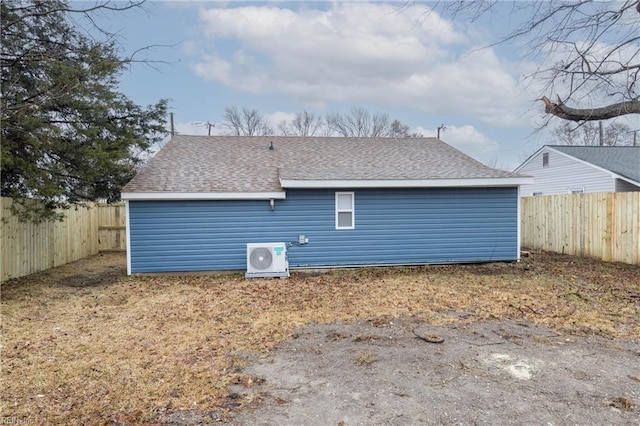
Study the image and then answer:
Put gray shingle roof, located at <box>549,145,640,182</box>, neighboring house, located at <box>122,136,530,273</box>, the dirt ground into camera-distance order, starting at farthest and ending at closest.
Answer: gray shingle roof, located at <box>549,145,640,182</box>, neighboring house, located at <box>122,136,530,273</box>, the dirt ground

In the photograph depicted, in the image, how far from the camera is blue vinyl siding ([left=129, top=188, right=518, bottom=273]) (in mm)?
9086

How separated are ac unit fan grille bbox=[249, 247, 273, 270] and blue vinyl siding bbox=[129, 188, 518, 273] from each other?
67 cm

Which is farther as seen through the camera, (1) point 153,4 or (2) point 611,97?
(2) point 611,97

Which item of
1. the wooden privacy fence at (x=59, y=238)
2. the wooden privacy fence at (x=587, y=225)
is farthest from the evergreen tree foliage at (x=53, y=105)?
the wooden privacy fence at (x=587, y=225)

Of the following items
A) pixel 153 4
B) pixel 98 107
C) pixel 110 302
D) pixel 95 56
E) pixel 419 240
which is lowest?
pixel 110 302

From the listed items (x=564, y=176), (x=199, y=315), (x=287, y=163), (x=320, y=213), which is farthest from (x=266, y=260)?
(x=564, y=176)

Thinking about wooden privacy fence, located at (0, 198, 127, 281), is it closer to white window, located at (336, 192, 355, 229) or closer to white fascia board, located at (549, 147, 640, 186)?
white window, located at (336, 192, 355, 229)

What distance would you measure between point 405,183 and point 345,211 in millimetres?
1576

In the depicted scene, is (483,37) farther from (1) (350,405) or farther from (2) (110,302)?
(2) (110,302)

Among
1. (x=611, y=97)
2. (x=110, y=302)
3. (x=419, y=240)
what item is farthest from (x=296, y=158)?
(x=611, y=97)

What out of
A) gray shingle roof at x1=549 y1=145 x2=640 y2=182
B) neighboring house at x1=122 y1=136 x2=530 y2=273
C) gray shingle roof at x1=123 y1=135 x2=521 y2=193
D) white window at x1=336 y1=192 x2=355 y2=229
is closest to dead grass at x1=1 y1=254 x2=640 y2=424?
neighboring house at x1=122 y1=136 x2=530 y2=273

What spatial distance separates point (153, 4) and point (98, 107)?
8.15 ft

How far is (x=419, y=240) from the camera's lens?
390 inches

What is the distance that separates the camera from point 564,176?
17344mm
